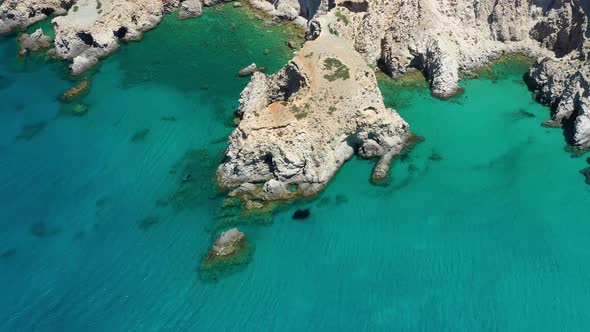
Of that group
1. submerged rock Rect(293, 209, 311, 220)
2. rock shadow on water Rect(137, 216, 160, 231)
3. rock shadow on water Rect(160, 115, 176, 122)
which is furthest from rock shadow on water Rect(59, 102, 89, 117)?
submerged rock Rect(293, 209, 311, 220)

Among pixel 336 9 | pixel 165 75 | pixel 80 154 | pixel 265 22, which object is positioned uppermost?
pixel 336 9

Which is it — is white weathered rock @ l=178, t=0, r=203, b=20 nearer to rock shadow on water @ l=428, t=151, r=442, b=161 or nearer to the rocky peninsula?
the rocky peninsula

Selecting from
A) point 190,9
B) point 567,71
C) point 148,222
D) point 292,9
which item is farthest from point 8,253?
point 567,71

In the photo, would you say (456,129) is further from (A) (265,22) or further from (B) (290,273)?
(A) (265,22)

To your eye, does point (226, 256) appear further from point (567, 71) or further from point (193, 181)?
point (567, 71)

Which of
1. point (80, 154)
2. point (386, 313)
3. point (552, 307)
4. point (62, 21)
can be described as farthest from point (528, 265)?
point (62, 21)

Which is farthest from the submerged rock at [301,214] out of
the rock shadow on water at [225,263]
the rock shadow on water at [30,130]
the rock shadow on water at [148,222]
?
the rock shadow on water at [30,130]

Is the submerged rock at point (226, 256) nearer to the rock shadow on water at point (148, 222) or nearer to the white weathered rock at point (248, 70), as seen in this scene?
the rock shadow on water at point (148, 222)
